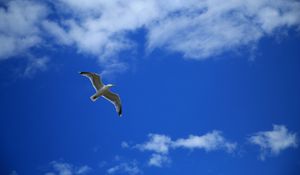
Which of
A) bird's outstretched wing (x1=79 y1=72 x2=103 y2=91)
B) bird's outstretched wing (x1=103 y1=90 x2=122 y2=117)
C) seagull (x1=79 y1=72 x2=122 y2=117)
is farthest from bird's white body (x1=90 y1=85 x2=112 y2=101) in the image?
bird's outstretched wing (x1=103 y1=90 x2=122 y2=117)

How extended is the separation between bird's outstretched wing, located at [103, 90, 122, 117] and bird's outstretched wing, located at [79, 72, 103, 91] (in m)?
0.76

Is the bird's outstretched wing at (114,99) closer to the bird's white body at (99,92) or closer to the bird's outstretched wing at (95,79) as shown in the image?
the bird's white body at (99,92)

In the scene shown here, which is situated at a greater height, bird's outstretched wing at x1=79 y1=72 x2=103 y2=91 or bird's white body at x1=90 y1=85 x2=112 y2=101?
bird's outstretched wing at x1=79 y1=72 x2=103 y2=91

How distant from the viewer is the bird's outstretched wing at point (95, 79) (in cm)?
3129

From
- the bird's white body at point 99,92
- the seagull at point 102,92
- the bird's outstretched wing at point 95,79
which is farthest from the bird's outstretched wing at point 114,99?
the bird's outstretched wing at point 95,79

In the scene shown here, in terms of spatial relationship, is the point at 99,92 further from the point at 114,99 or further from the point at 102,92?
the point at 114,99

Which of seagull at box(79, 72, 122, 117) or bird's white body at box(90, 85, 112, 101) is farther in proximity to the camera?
bird's white body at box(90, 85, 112, 101)

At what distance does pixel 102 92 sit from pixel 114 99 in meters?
1.07

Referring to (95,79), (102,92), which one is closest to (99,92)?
(102,92)

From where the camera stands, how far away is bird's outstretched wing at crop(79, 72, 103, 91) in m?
31.3

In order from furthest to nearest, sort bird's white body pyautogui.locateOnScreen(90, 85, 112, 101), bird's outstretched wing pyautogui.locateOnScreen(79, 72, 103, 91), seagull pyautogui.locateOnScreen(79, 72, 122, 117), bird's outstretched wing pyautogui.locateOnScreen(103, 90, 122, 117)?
bird's outstretched wing pyautogui.locateOnScreen(103, 90, 122, 117)
bird's white body pyautogui.locateOnScreen(90, 85, 112, 101)
seagull pyautogui.locateOnScreen(79, 72, 122, 117)
bird's outstretched wing pyautogui.locateOnScreen(79, 72, 103, 91)

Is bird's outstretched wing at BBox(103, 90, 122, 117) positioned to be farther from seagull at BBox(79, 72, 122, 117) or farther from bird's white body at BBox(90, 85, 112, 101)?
bird's white body at BBox(90, 85, 112, 101)

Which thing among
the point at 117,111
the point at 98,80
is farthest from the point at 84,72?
the point at 117,111

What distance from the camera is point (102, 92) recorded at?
32281mm
